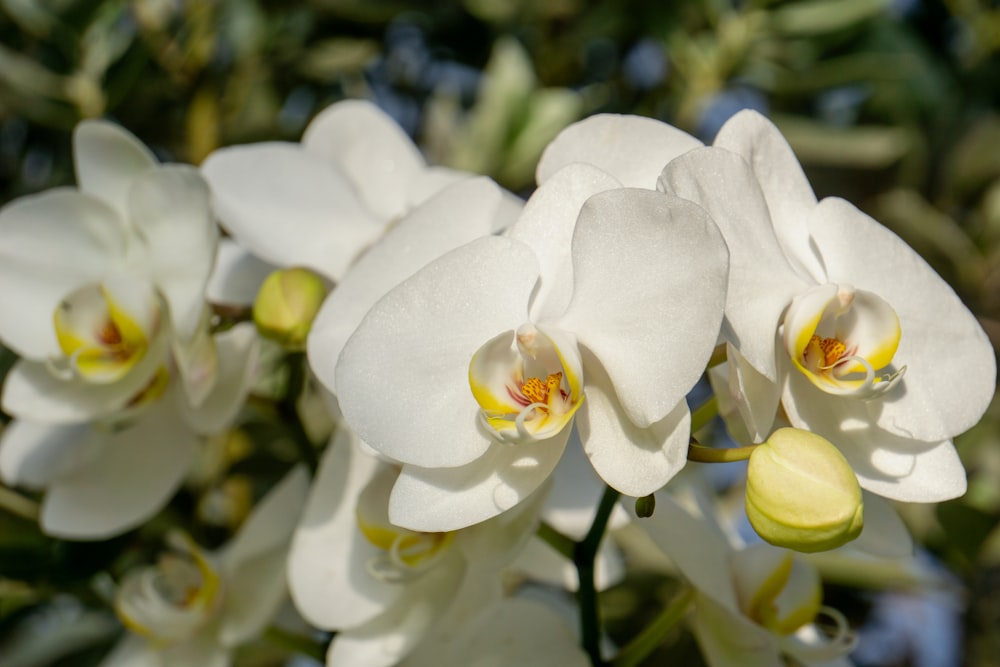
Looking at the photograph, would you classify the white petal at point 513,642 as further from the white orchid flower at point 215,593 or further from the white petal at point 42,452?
the white petal at point 42,452

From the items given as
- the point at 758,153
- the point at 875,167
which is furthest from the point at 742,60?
the point at 758,153

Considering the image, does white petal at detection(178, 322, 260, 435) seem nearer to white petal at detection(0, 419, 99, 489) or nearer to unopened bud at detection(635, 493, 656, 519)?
white petal at detection(0, 419, 99, 489)

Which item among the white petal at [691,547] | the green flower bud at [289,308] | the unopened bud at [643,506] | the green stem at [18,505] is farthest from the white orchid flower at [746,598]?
the green stem at [18,505]

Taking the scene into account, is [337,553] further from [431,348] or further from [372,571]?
[431,348]

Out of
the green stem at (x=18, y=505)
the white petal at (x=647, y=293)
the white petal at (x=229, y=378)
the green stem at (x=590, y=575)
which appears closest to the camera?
the white petal at (x=647, y=293)

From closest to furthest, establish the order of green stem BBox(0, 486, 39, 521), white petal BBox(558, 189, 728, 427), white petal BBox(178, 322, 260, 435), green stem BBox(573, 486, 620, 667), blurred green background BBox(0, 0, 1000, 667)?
white petal BBox(558, 189, 728, 427) < green stem BBox(573, 486, 620, 667) < white petal BBox(178, 322, 260, 435) < green stem BBox(0, 486, 39, 521) < blurred green background BBox(0, 0, 1000, 667)

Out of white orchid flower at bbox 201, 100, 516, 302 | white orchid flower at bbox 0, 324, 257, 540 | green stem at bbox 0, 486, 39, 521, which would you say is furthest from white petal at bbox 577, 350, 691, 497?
green stem at bbox 0, 486, 39, 521
